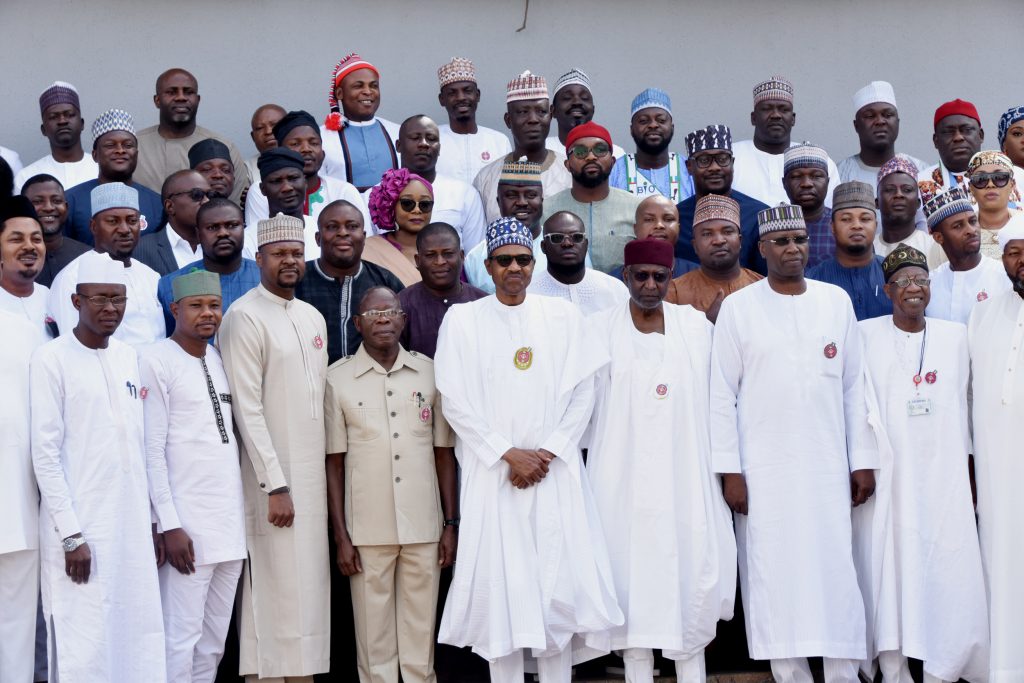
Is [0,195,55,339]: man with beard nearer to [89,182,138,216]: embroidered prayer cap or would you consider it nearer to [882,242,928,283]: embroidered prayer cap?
[89,182,138,216]: embroidered prayer cap

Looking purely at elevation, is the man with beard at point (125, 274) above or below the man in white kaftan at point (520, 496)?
above

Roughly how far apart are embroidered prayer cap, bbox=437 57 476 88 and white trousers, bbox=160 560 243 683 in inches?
168

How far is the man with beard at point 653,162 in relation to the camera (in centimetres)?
870

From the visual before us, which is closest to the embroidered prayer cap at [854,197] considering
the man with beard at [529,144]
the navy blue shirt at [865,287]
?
the navy blue shirt at [865,287]

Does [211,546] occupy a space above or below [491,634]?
above

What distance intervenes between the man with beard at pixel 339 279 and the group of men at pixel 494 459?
2 cm

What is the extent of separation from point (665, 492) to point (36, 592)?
281 cm

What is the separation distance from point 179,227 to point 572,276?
2.15m

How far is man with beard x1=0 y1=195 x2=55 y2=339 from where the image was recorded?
20.8 ft

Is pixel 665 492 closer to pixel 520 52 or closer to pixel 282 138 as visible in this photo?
pixel 282 138

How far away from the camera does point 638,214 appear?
7.48 meters

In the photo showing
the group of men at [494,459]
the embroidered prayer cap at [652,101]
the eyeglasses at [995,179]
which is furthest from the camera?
the embroidered prayer cap at [652,101]

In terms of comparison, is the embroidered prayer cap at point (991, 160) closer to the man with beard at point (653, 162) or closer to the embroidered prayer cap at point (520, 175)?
the man with beard at point (653, 162)

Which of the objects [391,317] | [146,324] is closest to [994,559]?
[391,317]
